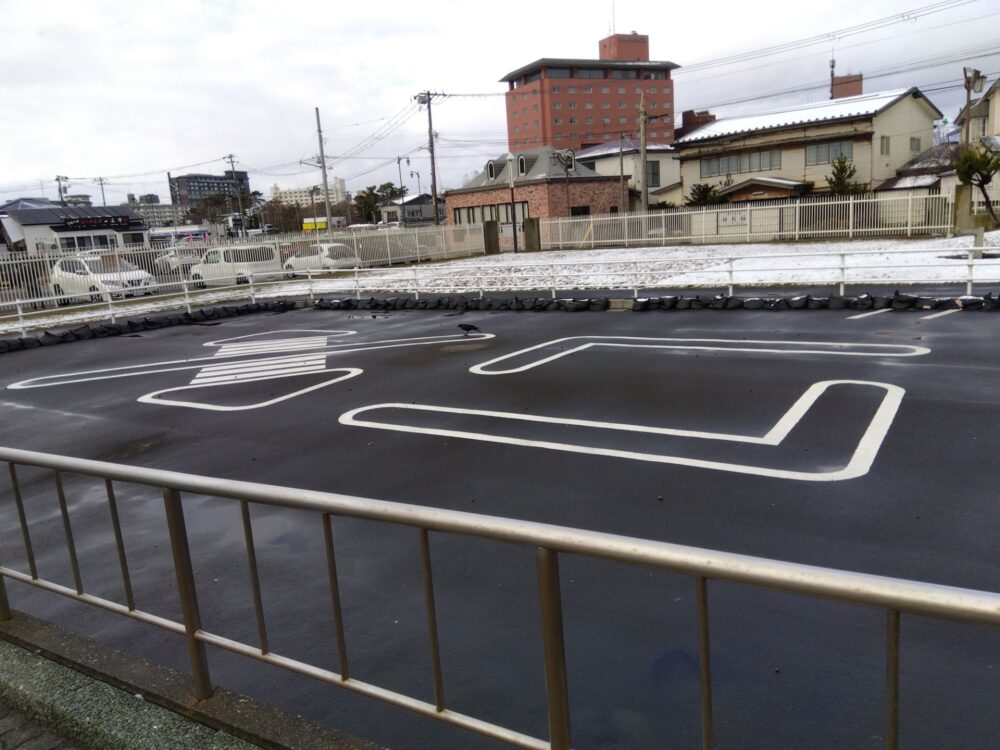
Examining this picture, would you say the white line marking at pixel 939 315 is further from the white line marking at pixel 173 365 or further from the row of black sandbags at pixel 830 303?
the white line marking at pixel 173 365

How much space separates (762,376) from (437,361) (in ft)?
17.2

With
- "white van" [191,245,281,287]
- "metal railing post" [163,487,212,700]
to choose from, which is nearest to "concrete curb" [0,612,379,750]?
"metal railing post" [163,487,212,700]

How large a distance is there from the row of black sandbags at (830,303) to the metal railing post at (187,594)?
1497 cm

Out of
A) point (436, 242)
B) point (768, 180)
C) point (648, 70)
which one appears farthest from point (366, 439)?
point (648, 70)

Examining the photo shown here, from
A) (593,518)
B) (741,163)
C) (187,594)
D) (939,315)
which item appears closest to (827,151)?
(741,163)

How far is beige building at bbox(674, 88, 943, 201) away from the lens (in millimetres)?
42969

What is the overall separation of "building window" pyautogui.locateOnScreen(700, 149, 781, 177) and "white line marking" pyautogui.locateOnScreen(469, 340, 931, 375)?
37.4 m

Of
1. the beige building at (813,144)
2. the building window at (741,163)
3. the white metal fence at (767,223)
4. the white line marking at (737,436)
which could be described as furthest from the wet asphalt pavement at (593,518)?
the building window at (741,163)

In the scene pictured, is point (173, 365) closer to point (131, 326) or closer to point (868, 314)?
point (131, 326)

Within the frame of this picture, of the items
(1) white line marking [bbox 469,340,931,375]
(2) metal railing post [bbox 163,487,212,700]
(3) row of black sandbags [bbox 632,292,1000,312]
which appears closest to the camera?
(2) metal railing post [bbox 163,487,212,700]

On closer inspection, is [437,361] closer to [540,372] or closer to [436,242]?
[540,372]

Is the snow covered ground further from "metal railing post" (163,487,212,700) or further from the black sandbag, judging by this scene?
"metal railing post" (163,487,212,700)

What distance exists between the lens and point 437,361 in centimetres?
1249

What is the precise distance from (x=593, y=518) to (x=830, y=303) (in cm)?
1216
